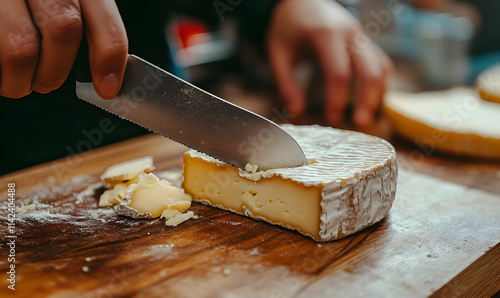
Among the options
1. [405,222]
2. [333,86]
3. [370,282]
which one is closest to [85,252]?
[370,282]

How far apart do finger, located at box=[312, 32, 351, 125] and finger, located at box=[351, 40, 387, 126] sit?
0.07m

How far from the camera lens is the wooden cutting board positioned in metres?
1.22

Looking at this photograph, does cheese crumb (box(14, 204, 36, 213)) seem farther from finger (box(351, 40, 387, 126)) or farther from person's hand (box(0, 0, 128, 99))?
finger (box(351, 40, 387, 126))

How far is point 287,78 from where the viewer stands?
9.14 ft

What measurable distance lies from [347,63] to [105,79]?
158 centimetres

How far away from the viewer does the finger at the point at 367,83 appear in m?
2.66

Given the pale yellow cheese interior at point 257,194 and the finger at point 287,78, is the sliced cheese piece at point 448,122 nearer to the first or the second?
the finger at point 287,78

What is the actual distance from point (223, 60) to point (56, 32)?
97.1 inches

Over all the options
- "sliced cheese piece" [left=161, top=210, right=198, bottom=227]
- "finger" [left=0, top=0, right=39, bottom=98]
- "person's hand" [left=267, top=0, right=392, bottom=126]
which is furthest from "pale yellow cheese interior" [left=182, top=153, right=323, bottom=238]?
"person's hand" [left=267, top=0, right=392, bottom=126]

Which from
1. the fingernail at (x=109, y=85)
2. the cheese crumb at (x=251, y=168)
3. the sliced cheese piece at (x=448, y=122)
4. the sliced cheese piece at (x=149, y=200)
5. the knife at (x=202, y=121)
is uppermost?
the fingernail at (x=109, y=85)

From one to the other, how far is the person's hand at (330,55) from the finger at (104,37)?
149 cm

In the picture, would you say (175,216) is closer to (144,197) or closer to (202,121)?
(144,197)

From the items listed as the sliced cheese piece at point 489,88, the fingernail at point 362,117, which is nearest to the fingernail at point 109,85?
the fingernail at point 362,117

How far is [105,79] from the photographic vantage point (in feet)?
4.65
